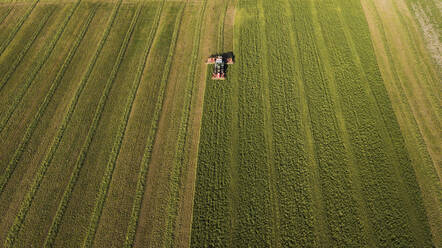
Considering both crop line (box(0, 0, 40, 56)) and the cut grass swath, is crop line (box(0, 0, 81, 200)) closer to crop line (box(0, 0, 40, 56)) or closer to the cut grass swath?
the cut grass swath

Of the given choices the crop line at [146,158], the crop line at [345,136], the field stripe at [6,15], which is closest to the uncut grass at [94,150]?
the crop line at [146,158]

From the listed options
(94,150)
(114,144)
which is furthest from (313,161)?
(94,150)

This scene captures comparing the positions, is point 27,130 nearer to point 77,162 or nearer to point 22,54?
point 77,162

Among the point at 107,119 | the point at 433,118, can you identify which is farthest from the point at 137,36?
the point at 433,118

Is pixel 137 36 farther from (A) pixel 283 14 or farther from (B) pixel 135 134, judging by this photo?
(A) pixel 283 14

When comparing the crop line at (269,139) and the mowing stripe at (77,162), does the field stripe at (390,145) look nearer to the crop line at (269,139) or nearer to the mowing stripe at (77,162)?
the crop line at (269,139)

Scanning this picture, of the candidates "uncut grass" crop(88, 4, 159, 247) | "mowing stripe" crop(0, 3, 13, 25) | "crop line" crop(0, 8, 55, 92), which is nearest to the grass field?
"uncut grass" crop(88, 4, 159, 247)
